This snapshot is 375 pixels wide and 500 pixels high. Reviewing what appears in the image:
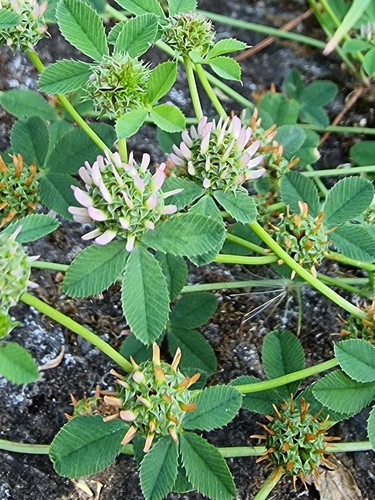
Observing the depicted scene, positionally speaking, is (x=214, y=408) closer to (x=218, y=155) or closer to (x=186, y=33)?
(x=218, y=155)

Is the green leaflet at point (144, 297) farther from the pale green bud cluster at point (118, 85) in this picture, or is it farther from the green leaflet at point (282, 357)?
the green leaflet at point (282, 357)

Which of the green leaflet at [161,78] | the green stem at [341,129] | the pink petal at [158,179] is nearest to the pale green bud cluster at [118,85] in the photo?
the green leaflet at [161,78]

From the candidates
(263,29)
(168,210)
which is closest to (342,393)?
(168,210)

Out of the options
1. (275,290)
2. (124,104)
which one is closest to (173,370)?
(124,104)

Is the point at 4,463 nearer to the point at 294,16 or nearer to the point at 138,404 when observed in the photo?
the point at 138,404

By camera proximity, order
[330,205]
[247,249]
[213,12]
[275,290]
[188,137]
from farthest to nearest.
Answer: [213,12] < [275,290] < [247,249] < [330,205] < [188,137]

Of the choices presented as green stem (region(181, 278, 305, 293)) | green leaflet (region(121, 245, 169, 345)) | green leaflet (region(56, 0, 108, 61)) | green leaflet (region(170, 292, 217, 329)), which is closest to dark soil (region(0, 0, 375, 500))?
green stem (region(181, 278, 305, 293))
